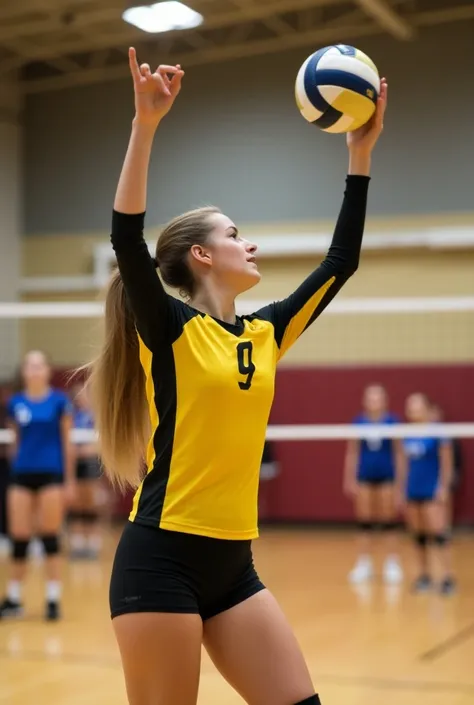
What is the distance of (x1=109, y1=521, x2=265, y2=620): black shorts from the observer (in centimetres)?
225

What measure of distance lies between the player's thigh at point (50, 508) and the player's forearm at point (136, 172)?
543 cm

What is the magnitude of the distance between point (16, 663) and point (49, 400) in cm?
226

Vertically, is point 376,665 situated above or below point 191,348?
below

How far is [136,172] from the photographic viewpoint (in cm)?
221

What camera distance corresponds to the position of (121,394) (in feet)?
8.27

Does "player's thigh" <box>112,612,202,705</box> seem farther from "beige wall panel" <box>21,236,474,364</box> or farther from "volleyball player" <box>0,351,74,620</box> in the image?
"beige wall panel" <box>21,236,474,364</box>

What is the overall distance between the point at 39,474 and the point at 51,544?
1.67 feet

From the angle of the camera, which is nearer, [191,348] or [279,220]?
[191,348]

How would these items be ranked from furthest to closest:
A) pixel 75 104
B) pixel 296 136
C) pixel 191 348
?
pixel 75 104 < pixel 296 136 < pixel 191 348

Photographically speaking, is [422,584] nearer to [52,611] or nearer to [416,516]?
[416,516]

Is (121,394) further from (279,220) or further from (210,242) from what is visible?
(279,220)

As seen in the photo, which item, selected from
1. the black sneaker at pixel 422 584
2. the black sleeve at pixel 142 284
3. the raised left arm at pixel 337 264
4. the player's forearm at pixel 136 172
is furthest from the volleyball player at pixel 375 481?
the player's forearm at pixel 136 172

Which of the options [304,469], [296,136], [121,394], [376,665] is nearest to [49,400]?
[376,665]

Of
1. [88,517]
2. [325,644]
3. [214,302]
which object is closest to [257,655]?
[214,302]
